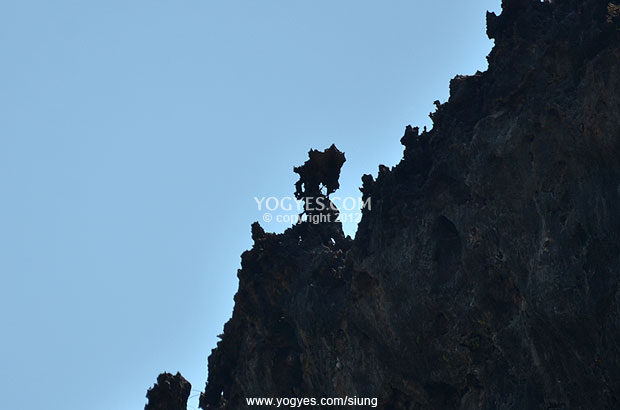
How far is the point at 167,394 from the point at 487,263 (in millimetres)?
30909

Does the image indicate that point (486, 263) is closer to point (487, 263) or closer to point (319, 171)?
point (487, 263)

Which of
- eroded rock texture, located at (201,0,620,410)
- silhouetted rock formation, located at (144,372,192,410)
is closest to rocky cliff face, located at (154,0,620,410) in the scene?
eroded rock texture, located at (201,0,620,410)

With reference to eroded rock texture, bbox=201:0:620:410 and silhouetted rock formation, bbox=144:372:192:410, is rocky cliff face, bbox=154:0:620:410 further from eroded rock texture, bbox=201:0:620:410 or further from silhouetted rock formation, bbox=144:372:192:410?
silhouetted rock formation, bbox=144:372:192:410

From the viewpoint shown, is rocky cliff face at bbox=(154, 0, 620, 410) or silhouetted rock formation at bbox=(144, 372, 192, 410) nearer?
rocky cliff face at bbox=(154, 0, 620, 410)

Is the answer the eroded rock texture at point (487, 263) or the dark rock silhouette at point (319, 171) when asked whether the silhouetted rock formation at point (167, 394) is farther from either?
the dark rock silhouette at point (319, 171)

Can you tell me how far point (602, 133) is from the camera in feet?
160

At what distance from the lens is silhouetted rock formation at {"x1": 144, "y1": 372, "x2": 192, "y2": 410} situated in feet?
239

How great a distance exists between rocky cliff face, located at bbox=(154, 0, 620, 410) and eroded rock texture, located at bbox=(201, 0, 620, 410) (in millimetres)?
98

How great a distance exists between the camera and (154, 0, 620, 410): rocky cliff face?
159ft

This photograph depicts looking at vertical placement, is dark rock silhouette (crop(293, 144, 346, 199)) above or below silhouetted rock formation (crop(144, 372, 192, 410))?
above

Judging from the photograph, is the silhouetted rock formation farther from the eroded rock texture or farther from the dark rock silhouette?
the dark rock silhouette

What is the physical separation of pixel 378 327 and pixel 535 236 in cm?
1398

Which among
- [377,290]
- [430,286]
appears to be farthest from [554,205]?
[377,290]

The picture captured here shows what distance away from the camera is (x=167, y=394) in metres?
73.1
